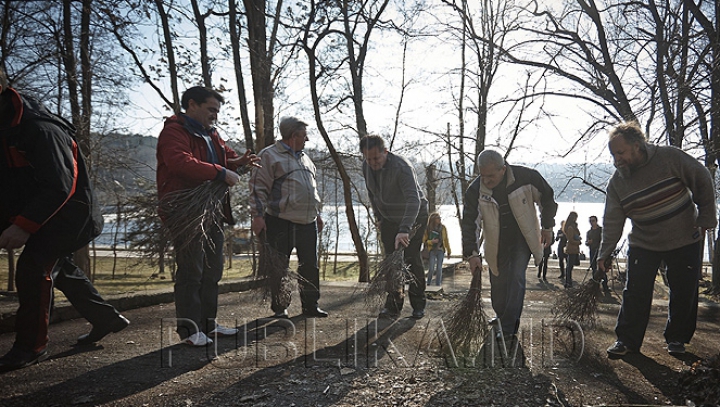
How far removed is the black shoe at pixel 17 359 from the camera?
9.21 feet

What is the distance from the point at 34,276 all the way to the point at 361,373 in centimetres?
195

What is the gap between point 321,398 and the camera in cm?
256

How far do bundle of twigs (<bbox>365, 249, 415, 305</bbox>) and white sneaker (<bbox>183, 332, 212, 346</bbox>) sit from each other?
1.37 meters

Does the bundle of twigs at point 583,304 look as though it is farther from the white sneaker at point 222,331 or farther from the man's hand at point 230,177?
the man's hand at point 230,177

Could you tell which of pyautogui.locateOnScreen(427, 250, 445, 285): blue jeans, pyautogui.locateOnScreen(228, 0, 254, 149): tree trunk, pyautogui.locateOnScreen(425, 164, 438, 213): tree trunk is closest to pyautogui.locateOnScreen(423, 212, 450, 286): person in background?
pyautogui.locateOnScreen(427, 250, 445, 285): blue jeans

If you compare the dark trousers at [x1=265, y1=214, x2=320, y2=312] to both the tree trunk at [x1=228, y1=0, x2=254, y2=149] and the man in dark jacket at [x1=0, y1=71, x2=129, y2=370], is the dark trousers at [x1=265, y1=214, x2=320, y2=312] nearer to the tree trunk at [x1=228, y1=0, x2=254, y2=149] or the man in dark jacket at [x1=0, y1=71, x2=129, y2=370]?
the man in dark jacket at [x1=0, y1=71, x2=129, y2=370]

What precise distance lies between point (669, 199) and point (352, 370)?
2404mm

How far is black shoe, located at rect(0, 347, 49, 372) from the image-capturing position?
110 inches

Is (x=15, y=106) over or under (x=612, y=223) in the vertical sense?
over

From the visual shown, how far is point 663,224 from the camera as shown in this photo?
3428mm

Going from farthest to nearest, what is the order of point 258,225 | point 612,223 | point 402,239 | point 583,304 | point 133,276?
point 133,276
point 402,239
point 258,225
point 583,304
point 612,223

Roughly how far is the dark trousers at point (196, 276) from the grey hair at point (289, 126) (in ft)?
3.89

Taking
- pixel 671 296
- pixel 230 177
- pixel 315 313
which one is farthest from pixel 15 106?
pixel 671 296

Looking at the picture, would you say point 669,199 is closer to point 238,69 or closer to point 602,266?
point 602,266
